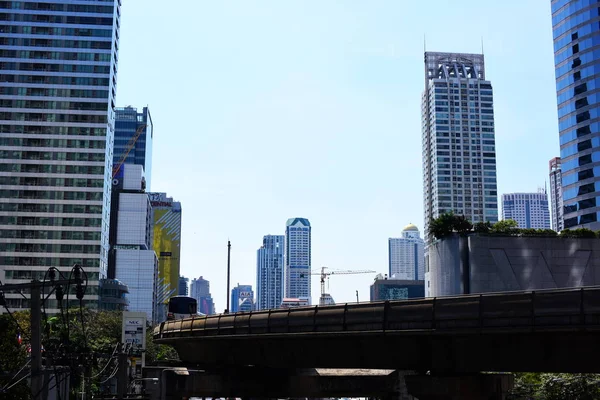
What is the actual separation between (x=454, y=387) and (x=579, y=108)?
103775 millimetres

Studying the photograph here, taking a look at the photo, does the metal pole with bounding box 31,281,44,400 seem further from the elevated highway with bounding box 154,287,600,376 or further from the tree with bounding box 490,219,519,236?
the tree with bounding box 490,219,519,236

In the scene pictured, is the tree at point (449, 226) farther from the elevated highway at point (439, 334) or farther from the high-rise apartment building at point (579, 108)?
the elevated highway at point (439, 334)

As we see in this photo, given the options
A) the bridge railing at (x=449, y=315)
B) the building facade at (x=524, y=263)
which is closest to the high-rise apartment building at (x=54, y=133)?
the building facade at (x=524, y=263)

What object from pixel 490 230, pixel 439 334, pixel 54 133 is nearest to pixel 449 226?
pixel 490 230

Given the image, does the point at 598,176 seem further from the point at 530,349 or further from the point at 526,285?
the point at 530,349

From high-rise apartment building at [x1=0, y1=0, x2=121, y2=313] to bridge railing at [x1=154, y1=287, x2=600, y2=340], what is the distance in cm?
14561

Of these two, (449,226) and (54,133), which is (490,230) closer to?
(449,226)

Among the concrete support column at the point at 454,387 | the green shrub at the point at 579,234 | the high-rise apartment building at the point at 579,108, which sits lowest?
the concrete support column at the point at 454,387

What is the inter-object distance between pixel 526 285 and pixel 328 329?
56.1 m

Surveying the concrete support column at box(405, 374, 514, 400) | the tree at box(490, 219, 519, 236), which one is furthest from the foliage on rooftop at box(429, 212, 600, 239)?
the concrete support column at box(405, 374, 514, 400)

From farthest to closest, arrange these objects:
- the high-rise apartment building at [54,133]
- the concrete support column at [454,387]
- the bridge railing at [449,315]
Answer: the high-rise apartment building at [54,133] < the concrete support column at [454,387] < the bridge railing at [449,315]

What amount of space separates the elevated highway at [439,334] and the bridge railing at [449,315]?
4 centimetres

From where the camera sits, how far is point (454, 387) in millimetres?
34031

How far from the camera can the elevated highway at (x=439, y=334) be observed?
29.7 meters
